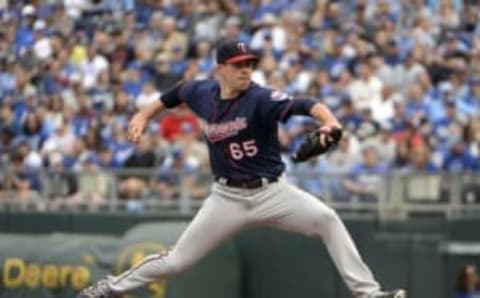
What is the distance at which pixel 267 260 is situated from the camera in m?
12.7

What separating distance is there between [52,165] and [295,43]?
144 inches

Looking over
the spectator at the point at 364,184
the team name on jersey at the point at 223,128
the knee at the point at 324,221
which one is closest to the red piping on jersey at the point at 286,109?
the team name on jersey at the point at 223,128

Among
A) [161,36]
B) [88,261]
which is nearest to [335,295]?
[88,261]

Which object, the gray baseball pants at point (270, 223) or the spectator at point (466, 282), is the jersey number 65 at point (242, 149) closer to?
the gray baseball pants at point (270, 223)

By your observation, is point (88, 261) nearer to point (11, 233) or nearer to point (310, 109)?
point (11, 233)

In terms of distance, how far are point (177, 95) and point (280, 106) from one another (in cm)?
102

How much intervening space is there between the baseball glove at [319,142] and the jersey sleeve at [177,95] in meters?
1.35

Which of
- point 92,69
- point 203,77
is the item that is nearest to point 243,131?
point 203,77

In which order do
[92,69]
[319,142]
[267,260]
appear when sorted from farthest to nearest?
[92,69] → [267,260] → [319,142]

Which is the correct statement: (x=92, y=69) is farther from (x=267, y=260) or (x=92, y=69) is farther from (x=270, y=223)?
(x=270, y=223)

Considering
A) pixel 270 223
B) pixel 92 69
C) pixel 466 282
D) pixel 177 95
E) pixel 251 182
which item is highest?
pixel 92 69

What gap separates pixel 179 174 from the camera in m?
14.6

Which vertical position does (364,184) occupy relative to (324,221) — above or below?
below

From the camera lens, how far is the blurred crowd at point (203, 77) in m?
15.4
